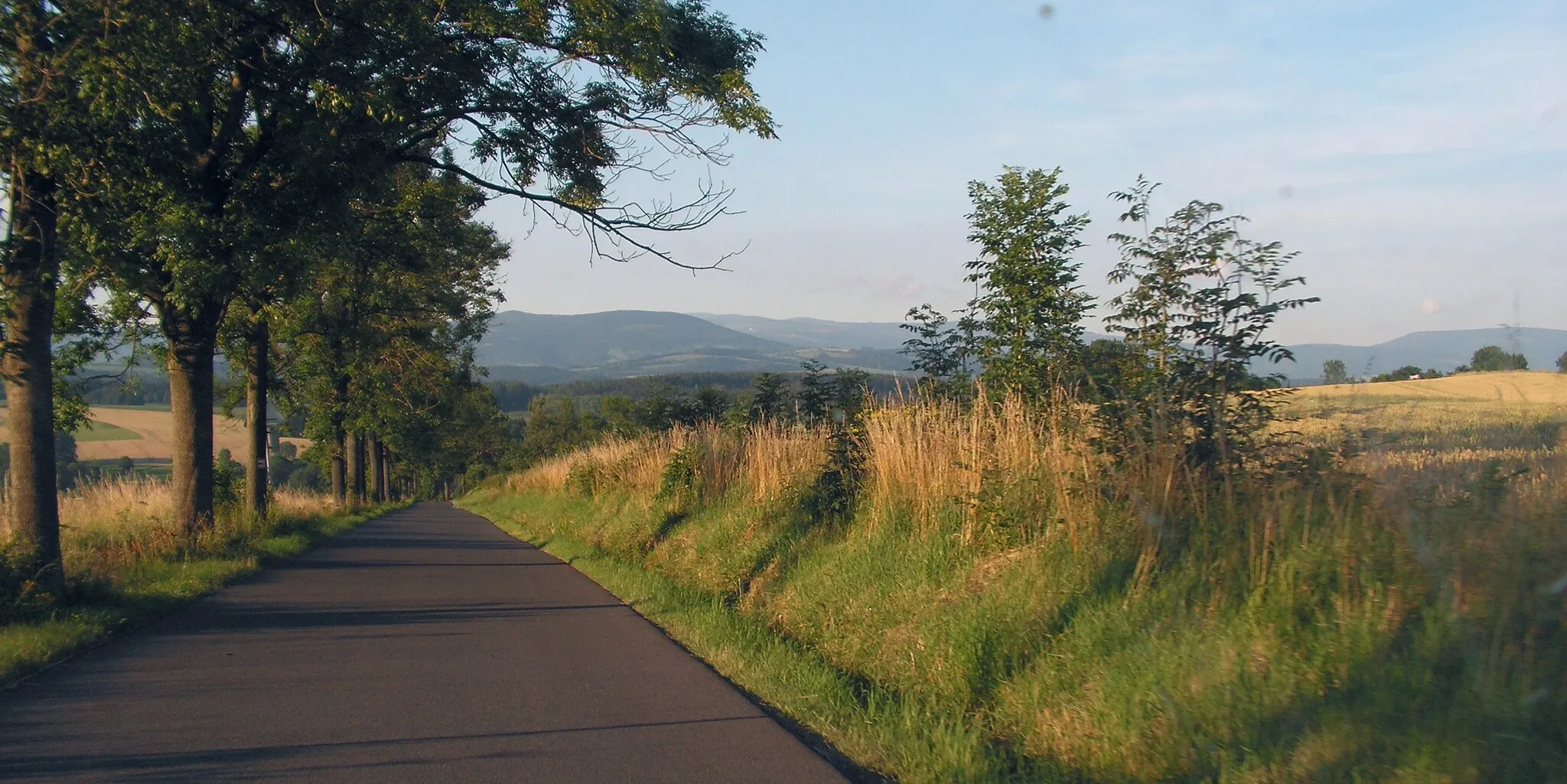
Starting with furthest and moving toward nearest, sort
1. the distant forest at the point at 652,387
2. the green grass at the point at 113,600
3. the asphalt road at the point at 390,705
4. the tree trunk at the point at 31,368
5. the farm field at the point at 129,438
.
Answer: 1. the farm field at the point at 129,438
2. the distant forest at the point at 652,387
3. the tree trunk at the point at 31,368
4. the green grass at the point at 113,600
5. the asphalt road at the point at 390,705

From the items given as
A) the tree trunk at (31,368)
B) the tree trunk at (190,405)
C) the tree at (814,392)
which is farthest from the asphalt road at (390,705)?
the tree at (814,392)

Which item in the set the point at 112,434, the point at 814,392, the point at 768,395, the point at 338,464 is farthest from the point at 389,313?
the point at 112,434

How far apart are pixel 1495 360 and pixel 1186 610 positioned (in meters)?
3.57

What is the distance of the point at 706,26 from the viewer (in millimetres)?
12578

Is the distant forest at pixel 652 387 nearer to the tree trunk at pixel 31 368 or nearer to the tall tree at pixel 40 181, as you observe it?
the tall tree at pixel 40 181

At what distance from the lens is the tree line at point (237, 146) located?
9.07 meters

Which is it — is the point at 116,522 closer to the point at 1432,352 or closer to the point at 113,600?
the point at 113,600

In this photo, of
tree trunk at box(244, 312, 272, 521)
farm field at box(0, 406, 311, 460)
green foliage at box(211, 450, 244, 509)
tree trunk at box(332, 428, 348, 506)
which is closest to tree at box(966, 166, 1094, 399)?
tree trunk at box(244, 312, 272, 521)

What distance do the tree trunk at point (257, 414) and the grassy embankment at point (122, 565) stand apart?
24.4 inches

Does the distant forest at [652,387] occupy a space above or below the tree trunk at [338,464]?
above

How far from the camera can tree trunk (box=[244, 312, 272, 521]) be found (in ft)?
65.0

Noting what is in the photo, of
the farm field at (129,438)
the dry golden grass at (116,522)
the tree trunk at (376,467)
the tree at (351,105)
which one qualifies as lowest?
the tree trunk at (376,467)

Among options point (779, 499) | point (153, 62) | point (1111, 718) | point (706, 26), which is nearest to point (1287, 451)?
point (1111, 718)

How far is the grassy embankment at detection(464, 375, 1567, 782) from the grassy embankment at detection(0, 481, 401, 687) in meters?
4.60
